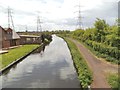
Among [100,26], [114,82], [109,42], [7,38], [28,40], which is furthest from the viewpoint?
[28,40]

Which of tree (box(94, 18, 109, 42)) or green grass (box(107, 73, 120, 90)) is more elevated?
tree (box(94, 18, 109, 42))

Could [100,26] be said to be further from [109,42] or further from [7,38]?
[7,38]

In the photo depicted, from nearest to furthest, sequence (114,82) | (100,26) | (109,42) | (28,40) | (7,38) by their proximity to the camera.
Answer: (114,82)
(109,42)
(100,26)
(7,38)
(28,40)

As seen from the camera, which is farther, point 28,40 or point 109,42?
point 28,40

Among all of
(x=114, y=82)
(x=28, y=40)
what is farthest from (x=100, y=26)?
(x=28, y=40)

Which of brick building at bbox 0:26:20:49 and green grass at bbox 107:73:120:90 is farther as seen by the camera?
brick building at bbox 0:26:20:49

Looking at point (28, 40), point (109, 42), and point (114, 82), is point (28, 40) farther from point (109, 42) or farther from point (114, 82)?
point (114, 82)

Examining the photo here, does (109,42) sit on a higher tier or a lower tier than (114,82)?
higher

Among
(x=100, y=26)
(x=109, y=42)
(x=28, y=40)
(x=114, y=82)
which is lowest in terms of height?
(x=114, y=82)

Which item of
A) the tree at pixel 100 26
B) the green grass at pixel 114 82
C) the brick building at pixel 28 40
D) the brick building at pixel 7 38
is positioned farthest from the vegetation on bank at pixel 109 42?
the brick building at pixel 28 40

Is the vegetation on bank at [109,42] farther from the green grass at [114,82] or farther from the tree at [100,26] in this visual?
the green grass at [114,82]

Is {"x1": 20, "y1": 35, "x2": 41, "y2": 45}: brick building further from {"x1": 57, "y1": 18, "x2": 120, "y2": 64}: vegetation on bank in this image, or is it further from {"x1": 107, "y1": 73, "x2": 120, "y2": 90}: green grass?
{"x1": 107, "y1": 73, "x2": 120, "y2": 90}: green grass

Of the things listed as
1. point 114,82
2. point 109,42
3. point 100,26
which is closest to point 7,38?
point 100,26

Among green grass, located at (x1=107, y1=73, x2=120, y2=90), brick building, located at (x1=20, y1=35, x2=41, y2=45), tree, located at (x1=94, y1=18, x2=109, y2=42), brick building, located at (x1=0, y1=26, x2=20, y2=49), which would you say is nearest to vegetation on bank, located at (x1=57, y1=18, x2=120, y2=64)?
tree, located at (x1=94, y1=18, x2=109, y2=42)
